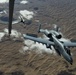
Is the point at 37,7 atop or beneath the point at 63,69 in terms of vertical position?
atop

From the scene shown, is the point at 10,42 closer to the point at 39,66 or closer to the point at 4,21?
the point at 39,66

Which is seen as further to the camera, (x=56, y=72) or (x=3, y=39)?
(x=3, y=39)

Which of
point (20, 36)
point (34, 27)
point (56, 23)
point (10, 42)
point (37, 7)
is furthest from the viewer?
point (37, 7)

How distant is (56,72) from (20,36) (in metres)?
32.3

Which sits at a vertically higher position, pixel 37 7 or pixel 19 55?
pixel 37 7

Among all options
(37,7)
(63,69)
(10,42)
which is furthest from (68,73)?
(37,7)

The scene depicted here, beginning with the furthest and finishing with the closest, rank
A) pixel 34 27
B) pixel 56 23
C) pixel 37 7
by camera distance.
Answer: pixel 37 7 → pixel 56 23 → pixel 34 27

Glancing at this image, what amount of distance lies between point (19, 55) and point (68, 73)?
21374 millimetres

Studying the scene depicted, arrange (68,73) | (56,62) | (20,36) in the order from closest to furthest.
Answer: (68,73)
(56,62)
(20,36)

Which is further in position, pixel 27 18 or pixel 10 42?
pixel 27 18

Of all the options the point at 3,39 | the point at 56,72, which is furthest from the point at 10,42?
the point at 56,72

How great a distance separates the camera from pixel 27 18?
118m

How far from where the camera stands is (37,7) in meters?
145

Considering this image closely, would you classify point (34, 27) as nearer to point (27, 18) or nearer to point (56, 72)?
point (27, 18)
